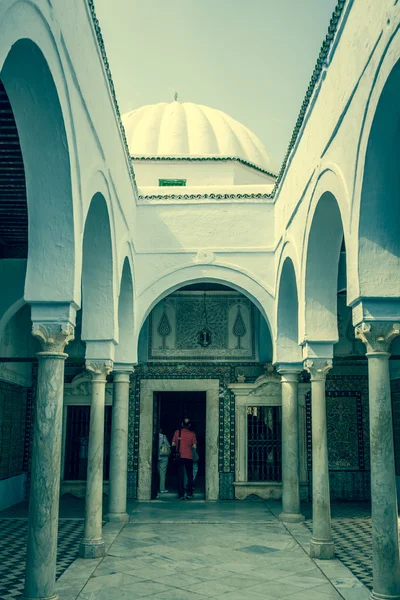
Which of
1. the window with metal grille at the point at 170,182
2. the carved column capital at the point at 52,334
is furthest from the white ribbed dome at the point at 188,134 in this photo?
the carved column capital at the point at 52,334

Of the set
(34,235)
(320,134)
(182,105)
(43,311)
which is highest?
(182,105)

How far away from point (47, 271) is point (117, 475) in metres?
4.88

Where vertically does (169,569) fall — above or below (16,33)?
below

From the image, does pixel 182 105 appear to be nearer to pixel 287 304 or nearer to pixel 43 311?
pixel 287 304

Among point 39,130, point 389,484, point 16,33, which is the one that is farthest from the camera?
point 389,484

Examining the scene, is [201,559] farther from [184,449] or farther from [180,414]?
[180,414]

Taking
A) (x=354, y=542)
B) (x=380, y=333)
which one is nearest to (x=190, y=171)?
(x=354, y=542)

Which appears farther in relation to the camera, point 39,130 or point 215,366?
point 215,366

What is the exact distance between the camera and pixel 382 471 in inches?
190

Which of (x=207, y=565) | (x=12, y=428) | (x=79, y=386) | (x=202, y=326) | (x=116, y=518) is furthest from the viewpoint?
(x=202, y=326)

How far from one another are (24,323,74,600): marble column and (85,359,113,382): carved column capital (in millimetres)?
2408

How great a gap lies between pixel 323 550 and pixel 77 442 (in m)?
5.98

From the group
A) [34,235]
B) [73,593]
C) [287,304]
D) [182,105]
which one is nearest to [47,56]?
[34,235]

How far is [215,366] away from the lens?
39.5 feet
